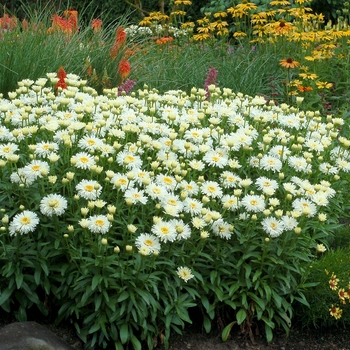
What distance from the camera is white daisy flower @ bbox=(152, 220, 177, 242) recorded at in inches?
129

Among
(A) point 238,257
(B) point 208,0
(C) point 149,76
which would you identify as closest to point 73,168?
(A) point 238,257

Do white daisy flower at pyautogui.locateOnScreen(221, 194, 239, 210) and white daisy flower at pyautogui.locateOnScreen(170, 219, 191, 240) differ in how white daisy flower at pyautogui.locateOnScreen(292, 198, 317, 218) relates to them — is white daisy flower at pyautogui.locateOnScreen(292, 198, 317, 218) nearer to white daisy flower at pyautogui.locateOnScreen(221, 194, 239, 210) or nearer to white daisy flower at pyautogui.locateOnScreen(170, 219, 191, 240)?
white daisy flower at pyautogui.locateOnScreen(221, 194, 239, 210)

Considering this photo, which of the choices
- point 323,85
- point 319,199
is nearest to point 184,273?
A: point 319,199

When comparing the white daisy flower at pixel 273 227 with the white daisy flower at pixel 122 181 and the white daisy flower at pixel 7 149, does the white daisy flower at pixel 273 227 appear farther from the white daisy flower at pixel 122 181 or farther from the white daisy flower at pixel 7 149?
the white daisy flower at pixel 7 149

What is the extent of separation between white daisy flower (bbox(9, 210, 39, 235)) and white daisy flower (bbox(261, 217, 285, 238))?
125cm

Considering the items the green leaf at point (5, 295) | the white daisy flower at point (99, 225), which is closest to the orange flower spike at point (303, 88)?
the white daisy flower at point (99, 225)

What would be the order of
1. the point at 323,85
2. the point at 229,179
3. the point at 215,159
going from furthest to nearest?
the point at 323,85 < the point at 215,159 < the point at 229,179

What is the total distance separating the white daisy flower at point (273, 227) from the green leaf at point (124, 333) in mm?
924

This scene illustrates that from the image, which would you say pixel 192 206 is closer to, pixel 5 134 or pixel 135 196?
pixel 135 196

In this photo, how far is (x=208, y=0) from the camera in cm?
1358

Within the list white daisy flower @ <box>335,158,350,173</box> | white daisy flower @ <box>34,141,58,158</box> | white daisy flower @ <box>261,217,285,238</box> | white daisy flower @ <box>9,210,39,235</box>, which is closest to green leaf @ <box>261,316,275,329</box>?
white daisy flower @ <box>261,217,285,238</box>

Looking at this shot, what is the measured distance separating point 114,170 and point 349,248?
5.56 feet

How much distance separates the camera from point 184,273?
134 inches

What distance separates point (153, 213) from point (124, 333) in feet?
2.27
